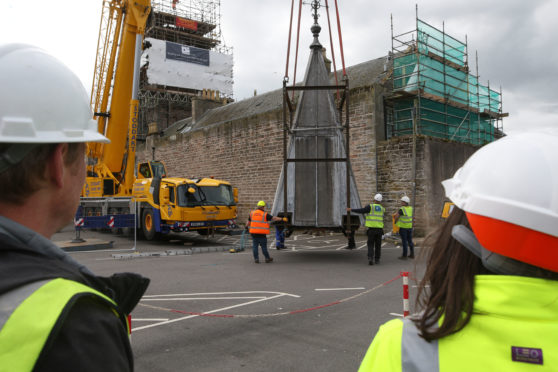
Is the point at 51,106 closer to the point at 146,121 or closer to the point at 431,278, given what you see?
the point at 431,278

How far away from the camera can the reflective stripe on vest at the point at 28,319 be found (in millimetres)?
759

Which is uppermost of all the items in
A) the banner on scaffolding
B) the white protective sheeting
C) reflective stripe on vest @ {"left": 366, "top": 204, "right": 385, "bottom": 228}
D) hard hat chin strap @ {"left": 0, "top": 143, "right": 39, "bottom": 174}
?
the banner on scaffolding

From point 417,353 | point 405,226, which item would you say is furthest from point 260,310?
point 405,226

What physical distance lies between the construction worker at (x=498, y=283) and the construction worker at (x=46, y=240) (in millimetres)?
688

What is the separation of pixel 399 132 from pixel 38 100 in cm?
1667

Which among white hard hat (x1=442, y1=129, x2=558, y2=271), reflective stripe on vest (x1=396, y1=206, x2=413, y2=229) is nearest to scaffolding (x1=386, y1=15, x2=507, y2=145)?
reflective stripe on vest (x1=396, y1=206, x2=413, y2=229)

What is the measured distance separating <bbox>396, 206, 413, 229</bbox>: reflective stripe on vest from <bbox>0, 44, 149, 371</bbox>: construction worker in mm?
10066

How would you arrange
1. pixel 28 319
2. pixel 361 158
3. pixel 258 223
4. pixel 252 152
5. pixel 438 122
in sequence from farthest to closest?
pixel 252 152
pixel 438 122
pixel 361 158
pixel 258 223
pixel 28 319

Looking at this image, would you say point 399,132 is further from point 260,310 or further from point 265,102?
point 260,310

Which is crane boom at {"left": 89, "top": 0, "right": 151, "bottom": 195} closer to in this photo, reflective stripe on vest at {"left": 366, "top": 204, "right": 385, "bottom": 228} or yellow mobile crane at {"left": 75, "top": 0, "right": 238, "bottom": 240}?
yellow mobile crane at {"left": 75, "top": 0, "right": 238, "bottom": 240}

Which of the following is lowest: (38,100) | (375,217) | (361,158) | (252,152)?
(375,217)

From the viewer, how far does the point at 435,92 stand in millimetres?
17281

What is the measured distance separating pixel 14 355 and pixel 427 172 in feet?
48.4

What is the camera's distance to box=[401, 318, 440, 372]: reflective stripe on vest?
0.97 metres
